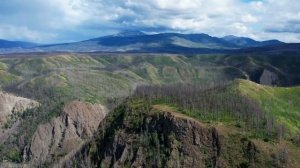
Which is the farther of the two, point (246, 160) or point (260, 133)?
point (260, 133)

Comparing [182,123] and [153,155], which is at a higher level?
[182,123]

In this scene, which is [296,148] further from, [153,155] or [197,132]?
[153,155]

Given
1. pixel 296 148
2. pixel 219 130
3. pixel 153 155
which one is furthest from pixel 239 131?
pixel 153 155

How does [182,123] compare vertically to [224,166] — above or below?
above

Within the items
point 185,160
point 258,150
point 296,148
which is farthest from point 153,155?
point 296,148

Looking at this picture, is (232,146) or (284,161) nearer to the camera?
(284,161)

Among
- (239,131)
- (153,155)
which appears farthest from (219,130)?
(153,155)

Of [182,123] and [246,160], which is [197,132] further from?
[246,160]

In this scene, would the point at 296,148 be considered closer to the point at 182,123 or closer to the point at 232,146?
the point at 232,146
